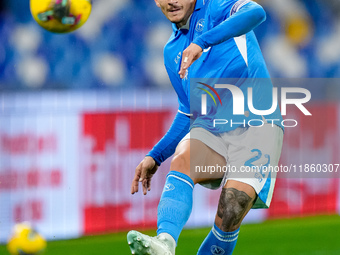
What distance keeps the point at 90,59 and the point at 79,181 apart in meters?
2.11

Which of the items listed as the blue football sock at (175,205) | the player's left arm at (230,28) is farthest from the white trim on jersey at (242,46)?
the blue football sock at (175,205)

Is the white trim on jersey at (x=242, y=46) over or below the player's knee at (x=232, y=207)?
over

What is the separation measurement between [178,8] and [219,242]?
1.30 m

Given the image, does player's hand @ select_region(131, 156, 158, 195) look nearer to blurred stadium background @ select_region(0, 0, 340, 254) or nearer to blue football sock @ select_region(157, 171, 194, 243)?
blue football sock @ select_region(157, 171, 194, 243)

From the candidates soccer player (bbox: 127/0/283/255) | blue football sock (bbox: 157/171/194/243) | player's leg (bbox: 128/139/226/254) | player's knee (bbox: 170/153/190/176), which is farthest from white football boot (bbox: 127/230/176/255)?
player's knee (bbox: 170/153/190/176)

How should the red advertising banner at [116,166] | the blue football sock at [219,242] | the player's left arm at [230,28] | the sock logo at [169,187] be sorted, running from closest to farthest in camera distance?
the player's left arm at [230,28], the sock logo at [169,187], the blue football sock at [219,242], the red advertising banner at [116,166]

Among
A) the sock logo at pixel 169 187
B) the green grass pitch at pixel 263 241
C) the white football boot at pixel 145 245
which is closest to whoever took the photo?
the white football boot at pixel 145 245

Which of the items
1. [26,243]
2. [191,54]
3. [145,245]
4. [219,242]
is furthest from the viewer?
[26,243]

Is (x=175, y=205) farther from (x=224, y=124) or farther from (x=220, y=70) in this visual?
(x=220, y=70)

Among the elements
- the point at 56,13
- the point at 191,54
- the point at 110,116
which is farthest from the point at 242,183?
the point at 110,116

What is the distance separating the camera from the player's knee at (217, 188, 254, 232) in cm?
350

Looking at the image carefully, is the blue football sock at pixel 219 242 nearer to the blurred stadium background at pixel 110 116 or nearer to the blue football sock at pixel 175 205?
the blue football sock at pixel 175 205

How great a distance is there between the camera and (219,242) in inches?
143

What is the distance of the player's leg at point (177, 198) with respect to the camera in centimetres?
286
